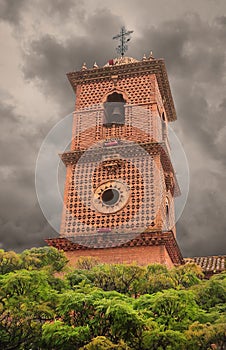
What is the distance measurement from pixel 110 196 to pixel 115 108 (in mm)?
7550

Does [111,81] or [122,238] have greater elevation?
[111,81]

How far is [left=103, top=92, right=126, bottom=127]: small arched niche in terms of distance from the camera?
34.6 meters

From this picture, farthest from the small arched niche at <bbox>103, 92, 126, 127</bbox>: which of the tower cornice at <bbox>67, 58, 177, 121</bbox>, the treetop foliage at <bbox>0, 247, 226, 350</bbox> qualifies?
the treetop foliage at <bbox>0, 247, 226, 350</bbox>

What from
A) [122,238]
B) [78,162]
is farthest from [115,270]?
[78,162]

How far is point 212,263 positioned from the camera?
32188 mm

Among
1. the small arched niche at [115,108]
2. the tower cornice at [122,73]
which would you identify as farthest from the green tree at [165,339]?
the tower cornice at [122,73]

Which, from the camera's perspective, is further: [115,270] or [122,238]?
[122,238]

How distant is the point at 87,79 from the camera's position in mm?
35531

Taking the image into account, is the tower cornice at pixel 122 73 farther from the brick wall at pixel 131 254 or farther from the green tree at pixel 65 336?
the green tree at pixel 65 336

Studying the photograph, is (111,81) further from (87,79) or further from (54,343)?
(54,343)

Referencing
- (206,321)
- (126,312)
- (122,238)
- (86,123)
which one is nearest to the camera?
(126,312)

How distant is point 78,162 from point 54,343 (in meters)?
17.1

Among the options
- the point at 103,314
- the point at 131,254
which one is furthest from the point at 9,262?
the point at 131,254

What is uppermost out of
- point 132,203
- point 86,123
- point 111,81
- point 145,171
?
point 111,81
